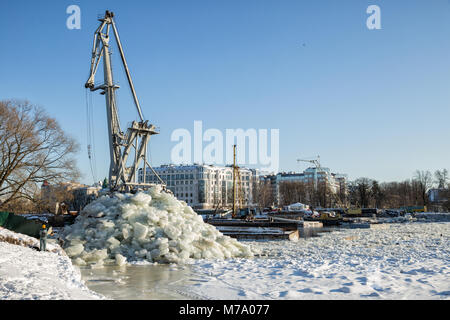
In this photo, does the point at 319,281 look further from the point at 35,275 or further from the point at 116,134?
the point at 116,134

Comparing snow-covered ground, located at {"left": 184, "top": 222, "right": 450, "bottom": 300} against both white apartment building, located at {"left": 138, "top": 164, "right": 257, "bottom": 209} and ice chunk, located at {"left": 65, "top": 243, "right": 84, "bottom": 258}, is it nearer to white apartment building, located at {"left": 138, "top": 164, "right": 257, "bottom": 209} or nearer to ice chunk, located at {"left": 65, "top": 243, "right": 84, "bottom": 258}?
ice chunk, located at {"left": 65, "top": 243, "right": 84, "bottom": 258}

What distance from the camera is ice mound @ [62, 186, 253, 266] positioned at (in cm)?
1219

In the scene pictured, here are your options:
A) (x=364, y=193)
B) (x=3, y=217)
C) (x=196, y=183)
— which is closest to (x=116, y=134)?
(x=3, y=217)

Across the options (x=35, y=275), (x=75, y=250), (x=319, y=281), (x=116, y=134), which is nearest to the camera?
(x=35, y=275)

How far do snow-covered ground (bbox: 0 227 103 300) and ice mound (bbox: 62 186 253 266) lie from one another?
240 centimetres

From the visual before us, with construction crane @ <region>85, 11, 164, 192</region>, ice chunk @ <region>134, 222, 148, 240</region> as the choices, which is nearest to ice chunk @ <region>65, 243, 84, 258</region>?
ice chunk @ <region>134, 222, 148, 240</region>

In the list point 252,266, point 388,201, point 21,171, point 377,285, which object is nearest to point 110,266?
point 252,266

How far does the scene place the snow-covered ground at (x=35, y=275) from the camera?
5.28m

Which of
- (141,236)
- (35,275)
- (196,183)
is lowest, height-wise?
(141,236)

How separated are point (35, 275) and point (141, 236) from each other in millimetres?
6282

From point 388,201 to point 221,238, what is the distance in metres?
108

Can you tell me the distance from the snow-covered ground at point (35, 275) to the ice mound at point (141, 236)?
94.6 inches

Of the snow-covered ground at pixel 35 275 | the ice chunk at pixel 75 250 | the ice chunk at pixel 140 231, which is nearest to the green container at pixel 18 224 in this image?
the ice chunk at pixel 75 250

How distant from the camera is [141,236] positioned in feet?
42.2
